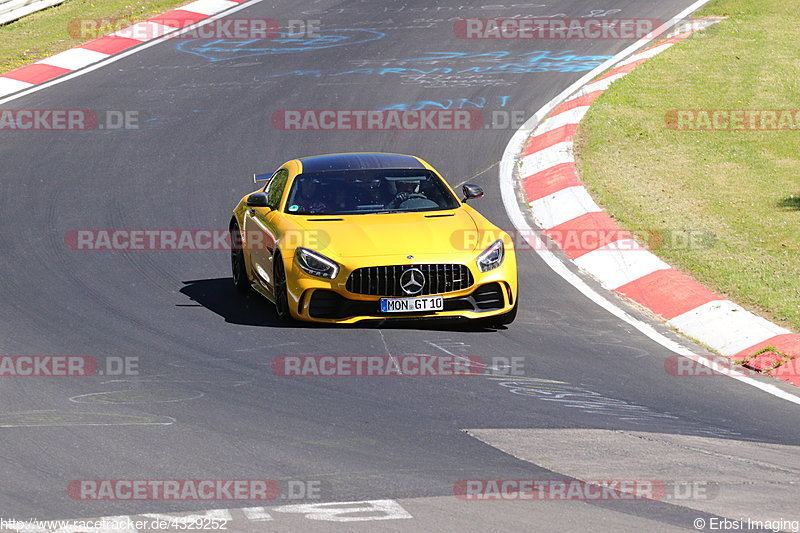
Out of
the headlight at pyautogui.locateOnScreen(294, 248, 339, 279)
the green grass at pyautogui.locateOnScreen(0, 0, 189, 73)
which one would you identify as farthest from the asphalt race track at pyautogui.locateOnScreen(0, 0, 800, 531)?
the green grass at pyautogui.locateOnScreen(0, 0, 189, 73)

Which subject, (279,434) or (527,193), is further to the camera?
(527,193)

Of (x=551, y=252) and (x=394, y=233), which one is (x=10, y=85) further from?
(x=394, y=233)

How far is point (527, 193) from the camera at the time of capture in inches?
617

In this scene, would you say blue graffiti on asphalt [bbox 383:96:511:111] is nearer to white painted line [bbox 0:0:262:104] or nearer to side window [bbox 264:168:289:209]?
white painted line [bbox 0:0:262:104]

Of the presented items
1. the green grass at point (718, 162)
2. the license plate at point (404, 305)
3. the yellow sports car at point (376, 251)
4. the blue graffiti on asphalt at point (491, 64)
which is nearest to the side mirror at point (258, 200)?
the yellow sports car at point (376, 251)

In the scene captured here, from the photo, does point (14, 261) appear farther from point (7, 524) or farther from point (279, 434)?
point (7, 524)

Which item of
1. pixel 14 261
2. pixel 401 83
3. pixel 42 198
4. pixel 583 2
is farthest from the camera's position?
pixel 583 2

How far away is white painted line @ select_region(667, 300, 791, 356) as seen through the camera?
10477 millimetres

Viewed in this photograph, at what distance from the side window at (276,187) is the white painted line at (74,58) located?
9.87 meters

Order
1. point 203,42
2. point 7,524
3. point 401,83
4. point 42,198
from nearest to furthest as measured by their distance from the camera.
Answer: point 7,524 < point 42,198 < point 401,83 < point 203,42

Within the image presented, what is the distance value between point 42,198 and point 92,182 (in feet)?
3.00

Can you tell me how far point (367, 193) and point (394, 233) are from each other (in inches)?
38.6

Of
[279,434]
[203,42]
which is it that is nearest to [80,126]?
[203,42]

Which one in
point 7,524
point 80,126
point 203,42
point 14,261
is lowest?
point 7,524
